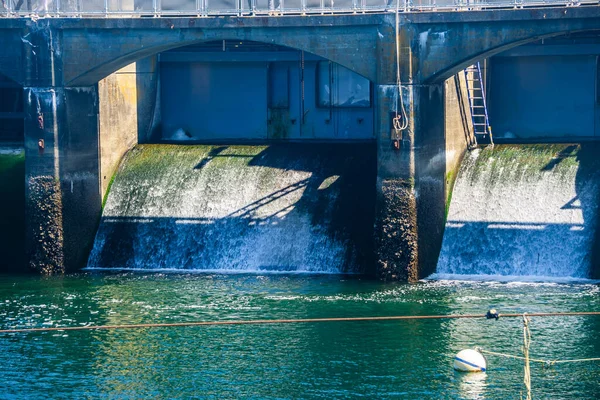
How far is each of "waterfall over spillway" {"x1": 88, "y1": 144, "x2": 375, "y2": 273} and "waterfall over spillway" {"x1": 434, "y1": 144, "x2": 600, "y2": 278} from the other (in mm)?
3191

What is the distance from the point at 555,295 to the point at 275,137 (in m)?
15.7

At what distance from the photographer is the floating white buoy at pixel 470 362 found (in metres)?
31.2

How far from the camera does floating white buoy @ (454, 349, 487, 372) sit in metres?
31.2

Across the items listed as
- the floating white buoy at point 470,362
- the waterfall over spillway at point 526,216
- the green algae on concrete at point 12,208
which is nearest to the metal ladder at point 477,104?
the waterfall over spillway at point 526,216

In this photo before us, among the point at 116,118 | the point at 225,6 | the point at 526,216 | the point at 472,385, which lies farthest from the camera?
the point at 116,118

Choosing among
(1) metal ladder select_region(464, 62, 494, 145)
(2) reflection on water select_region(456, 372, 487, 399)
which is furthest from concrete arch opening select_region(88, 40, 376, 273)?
(2) reflection on water select_region(456, 372, 487, 399)

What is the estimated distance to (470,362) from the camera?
31.2 metres

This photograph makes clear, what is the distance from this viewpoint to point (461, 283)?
4075 cm

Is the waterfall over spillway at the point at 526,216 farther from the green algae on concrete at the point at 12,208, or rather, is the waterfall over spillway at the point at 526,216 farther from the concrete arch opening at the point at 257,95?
the green algae on concrete at the point at 12,208

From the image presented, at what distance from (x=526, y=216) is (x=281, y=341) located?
38.8 ft

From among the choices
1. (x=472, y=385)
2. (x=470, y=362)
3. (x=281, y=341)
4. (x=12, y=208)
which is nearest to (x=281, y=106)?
(x=12, y=208)

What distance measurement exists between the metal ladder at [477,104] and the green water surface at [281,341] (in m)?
8.29

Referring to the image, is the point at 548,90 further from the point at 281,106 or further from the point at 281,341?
the point at 281,341

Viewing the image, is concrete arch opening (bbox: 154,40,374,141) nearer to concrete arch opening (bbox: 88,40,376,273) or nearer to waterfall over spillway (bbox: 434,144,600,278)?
concrete arch opening (bbox: 88,40,376,273)
